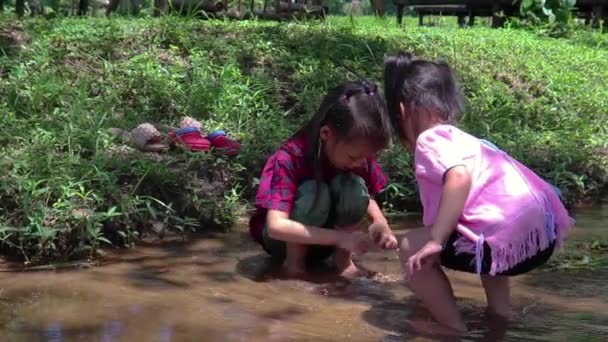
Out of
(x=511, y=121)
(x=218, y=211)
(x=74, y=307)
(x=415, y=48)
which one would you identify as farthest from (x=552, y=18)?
(x=74, y=307)

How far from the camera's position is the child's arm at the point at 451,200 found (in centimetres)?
238

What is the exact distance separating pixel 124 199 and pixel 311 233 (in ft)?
3.30

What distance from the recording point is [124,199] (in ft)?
11.7

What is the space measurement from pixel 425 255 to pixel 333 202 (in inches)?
30.0

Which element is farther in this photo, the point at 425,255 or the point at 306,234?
the point at 306,234

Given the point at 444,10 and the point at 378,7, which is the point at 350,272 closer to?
the point at 378,7

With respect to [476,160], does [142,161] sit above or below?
below

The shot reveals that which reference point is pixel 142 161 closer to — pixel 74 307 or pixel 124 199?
pixel 124 199

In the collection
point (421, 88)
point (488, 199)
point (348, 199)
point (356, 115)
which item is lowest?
point (348, 199)

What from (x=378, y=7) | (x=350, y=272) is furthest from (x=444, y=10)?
(x=350, y=272)

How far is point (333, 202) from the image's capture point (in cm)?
309

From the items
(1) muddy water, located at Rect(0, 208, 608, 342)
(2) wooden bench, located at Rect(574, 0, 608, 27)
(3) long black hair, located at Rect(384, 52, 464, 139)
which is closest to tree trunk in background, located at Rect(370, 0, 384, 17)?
(2) wooden bench, located at Rect(574, 0, 608, 27)

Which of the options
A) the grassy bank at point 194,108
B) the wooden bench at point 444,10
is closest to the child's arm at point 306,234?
the grassy bank at point 194,108

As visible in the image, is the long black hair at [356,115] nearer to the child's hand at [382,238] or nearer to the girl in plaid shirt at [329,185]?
the girl in plaid shirt at [329,185]
